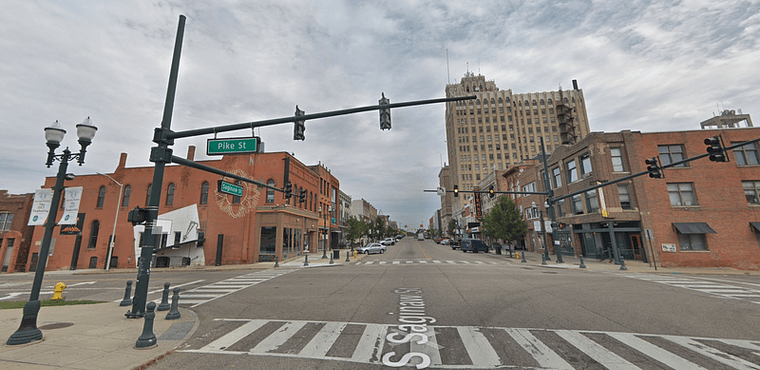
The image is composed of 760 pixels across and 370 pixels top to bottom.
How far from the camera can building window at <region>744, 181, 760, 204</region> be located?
23.2m

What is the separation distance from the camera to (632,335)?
21.6 feet

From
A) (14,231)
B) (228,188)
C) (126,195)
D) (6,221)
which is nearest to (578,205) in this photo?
(228,188)

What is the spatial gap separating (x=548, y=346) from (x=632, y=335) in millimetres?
2301

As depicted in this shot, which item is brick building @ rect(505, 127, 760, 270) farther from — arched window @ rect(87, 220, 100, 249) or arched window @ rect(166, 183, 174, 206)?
arched window @ rect(87, 220, 100, 249)

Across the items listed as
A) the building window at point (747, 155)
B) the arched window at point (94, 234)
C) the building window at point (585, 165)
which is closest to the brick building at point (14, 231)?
the arched window at point (94, 234)

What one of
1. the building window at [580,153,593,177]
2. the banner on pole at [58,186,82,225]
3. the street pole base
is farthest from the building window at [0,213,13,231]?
the building window at [580,153,593,177]

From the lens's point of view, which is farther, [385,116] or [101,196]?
[101,196]

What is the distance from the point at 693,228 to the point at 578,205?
8.07 m

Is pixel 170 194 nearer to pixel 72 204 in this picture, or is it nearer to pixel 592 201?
pixel 72 204

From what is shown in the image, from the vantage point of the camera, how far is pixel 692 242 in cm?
2298

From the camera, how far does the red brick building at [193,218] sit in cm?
2761

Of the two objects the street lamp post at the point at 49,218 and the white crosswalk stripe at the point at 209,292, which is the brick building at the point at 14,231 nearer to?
the white crosswalk stripe at the point at 209,292

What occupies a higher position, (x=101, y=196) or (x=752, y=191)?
(x=101, y=196)

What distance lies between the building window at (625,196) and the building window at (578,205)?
3.54m
